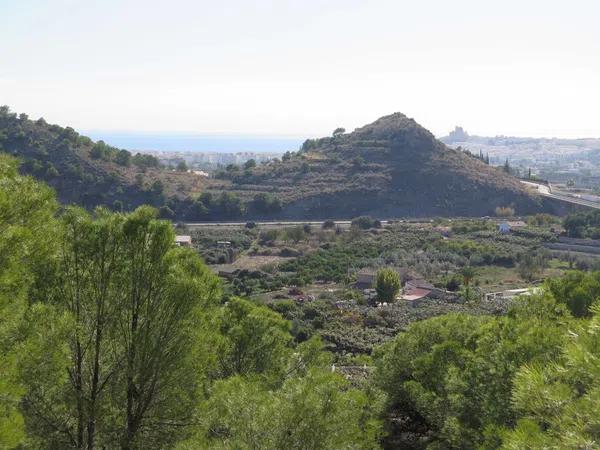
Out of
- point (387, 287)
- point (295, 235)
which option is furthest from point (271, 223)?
point (387, 287)

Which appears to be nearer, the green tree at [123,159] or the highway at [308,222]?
the highway at [308,222]

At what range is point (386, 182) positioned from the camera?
239ft

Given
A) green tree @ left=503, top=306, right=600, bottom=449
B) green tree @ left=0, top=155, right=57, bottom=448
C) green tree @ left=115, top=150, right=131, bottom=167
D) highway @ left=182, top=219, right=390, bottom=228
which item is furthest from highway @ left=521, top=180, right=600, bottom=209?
green tree @ left=0, top=155, right=57, bottom=448

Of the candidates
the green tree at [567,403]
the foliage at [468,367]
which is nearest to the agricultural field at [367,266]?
the foliage at [468,367]

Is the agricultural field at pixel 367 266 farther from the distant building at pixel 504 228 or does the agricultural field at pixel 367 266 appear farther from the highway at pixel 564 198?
the highway at pixel 564 198

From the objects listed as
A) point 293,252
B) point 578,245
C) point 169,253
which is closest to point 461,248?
point 578,245

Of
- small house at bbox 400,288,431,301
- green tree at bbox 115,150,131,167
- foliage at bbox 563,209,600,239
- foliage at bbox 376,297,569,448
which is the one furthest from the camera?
green tree at bbox 115,150,131,167

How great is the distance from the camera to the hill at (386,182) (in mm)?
68812

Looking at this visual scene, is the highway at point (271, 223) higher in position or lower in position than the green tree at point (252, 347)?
lower

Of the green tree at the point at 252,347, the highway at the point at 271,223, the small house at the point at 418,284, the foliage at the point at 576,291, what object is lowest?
the small house at the point at 418,284

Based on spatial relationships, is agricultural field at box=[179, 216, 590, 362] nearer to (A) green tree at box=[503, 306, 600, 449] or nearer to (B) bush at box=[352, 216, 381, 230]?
(B) bush at box=[352, 216, 381, 230]

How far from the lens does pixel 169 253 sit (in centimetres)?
824

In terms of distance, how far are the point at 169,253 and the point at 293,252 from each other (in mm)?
40258

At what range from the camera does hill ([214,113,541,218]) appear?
68.8 meters
